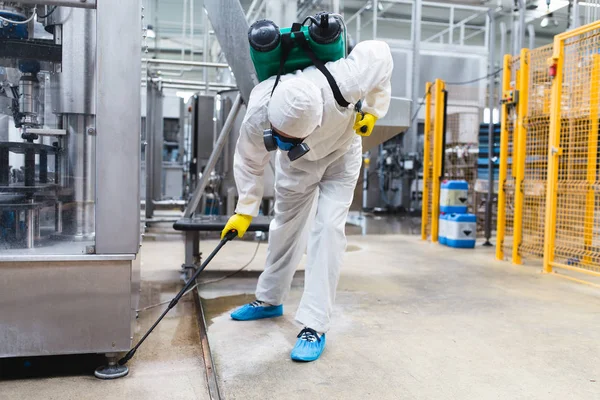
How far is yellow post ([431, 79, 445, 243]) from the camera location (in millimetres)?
5477

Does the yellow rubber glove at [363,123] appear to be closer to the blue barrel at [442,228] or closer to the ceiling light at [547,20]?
the blue barrel at [442,228]

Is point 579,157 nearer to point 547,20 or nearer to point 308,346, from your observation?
point 308,346

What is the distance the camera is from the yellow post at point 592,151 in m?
3.54

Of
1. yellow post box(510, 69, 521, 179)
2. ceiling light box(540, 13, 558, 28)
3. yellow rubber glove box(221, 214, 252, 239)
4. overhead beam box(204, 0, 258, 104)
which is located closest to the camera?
yellow rubber glove box(221, 214, 252, 239)

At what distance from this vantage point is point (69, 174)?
1814mm

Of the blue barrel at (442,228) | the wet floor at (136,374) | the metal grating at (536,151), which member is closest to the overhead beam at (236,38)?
the wet floor at (136,374)

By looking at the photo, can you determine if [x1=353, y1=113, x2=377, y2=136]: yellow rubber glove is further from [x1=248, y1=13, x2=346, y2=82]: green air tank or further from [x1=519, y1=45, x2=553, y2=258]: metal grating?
[x1=519, y1=45, x2=553, y2=258]: metal grating

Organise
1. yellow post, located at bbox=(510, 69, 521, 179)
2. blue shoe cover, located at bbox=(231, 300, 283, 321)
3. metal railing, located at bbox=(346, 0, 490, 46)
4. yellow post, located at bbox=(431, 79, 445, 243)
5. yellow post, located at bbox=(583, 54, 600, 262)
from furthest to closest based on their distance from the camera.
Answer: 1. metal railing, located at bbox=(346, 0, 490, 46)
2. yellow post, located at bbox=(431, 79, 445, 243)
3. yellow post, located at bbox=(510, 69, 521, 179)
4. yellow post, located at bbox=(583, 54, 600, 262)
5. blue shoe cover, located at bbox=(231, 300, 283, 321)

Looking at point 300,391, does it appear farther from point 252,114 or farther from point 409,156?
point 409,156

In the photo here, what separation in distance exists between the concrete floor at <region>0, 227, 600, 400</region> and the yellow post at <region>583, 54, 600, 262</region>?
0.55 metres

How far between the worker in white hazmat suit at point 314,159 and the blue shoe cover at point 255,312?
0.88 ft

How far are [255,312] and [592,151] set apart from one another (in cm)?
297

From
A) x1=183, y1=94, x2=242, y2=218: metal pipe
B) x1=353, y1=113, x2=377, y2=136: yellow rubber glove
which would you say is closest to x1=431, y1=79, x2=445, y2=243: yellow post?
x1=183, y1=94, x2=242, y2=218: metal pipe

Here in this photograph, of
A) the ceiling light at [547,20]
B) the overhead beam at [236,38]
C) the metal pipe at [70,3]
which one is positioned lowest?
the metal pipe at [70,3]
